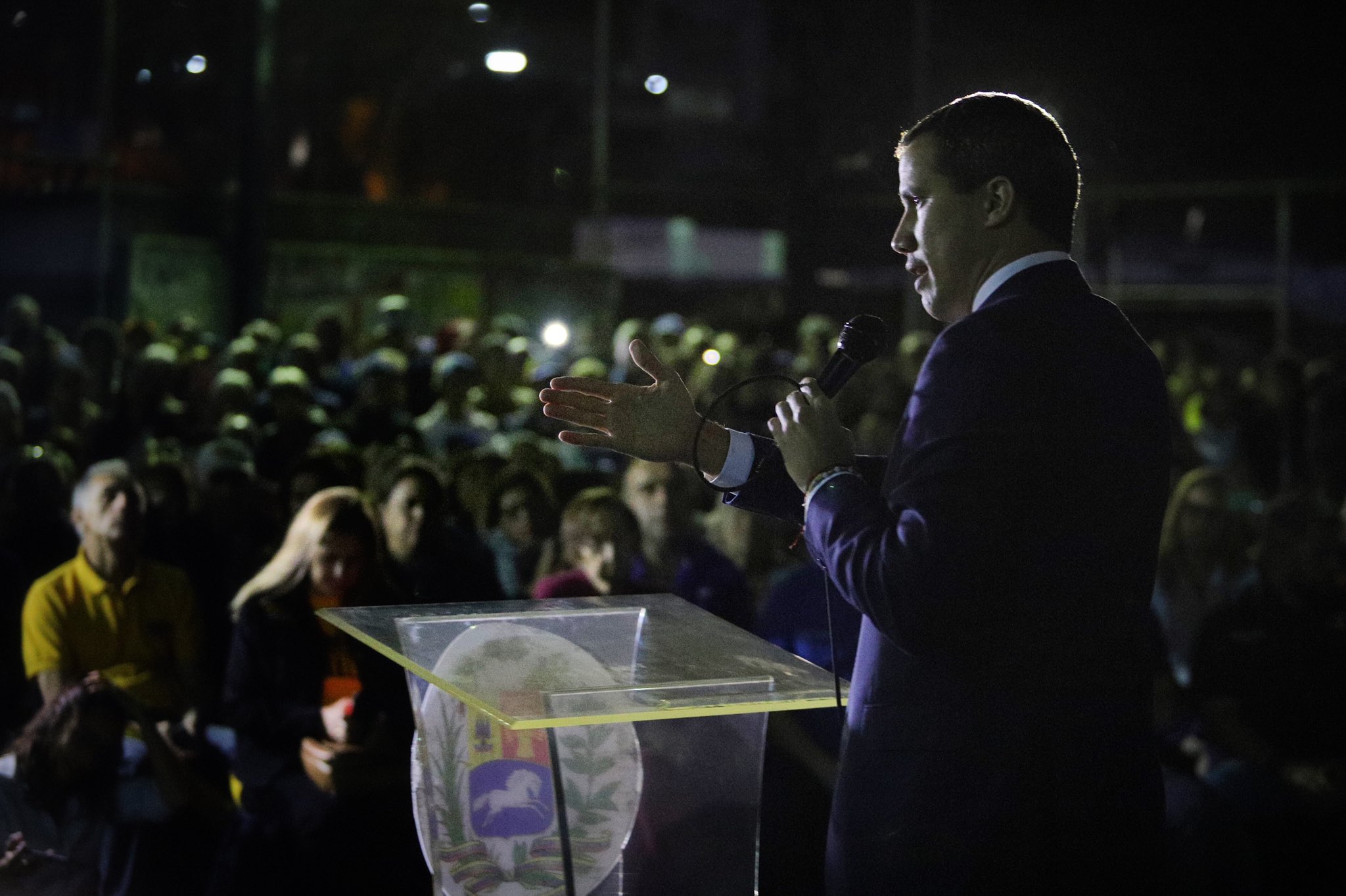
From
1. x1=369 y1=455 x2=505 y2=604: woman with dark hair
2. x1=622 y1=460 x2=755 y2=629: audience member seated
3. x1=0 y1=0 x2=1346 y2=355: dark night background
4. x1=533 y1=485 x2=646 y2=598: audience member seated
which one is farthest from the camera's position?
x1=0 y1=0 x2=1346 y2=355: dark night background

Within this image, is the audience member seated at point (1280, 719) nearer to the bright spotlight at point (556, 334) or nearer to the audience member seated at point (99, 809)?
the audience member seated at point (99, 809)

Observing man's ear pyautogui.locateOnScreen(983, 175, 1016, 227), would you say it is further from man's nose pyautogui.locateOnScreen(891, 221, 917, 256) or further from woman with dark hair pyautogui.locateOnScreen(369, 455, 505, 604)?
woman with dark hair pyautogui.locateOnScreen(369, 455, 505, 604)

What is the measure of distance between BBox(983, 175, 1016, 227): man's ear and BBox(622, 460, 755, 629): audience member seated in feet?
7.99

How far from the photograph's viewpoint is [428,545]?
4289 mm

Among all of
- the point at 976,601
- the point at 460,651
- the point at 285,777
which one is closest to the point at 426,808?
the point at 460,651

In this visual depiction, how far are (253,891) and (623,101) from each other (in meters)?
13.9

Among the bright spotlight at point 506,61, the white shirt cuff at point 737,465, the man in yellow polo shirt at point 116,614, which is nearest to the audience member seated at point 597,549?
the man in yellow polo shirt at point 116,614

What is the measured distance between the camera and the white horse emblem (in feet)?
5.53

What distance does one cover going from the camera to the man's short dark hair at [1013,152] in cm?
154

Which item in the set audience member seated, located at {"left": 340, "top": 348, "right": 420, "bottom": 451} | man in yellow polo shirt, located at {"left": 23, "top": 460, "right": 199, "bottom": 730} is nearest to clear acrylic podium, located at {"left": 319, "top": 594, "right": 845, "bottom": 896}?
man in yellow polo shirt, located at {"left": 23, "top": 460, "right": 199, "bottom": 730}

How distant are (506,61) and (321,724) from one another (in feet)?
43.4

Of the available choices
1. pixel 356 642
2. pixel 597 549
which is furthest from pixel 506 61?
pixel 356 642

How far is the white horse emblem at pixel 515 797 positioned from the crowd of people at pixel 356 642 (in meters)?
1.34

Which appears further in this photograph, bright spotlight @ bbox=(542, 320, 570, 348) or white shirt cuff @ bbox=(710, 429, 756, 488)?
A: bright spotlight @ bbox=(542, 320, 570, 348)
